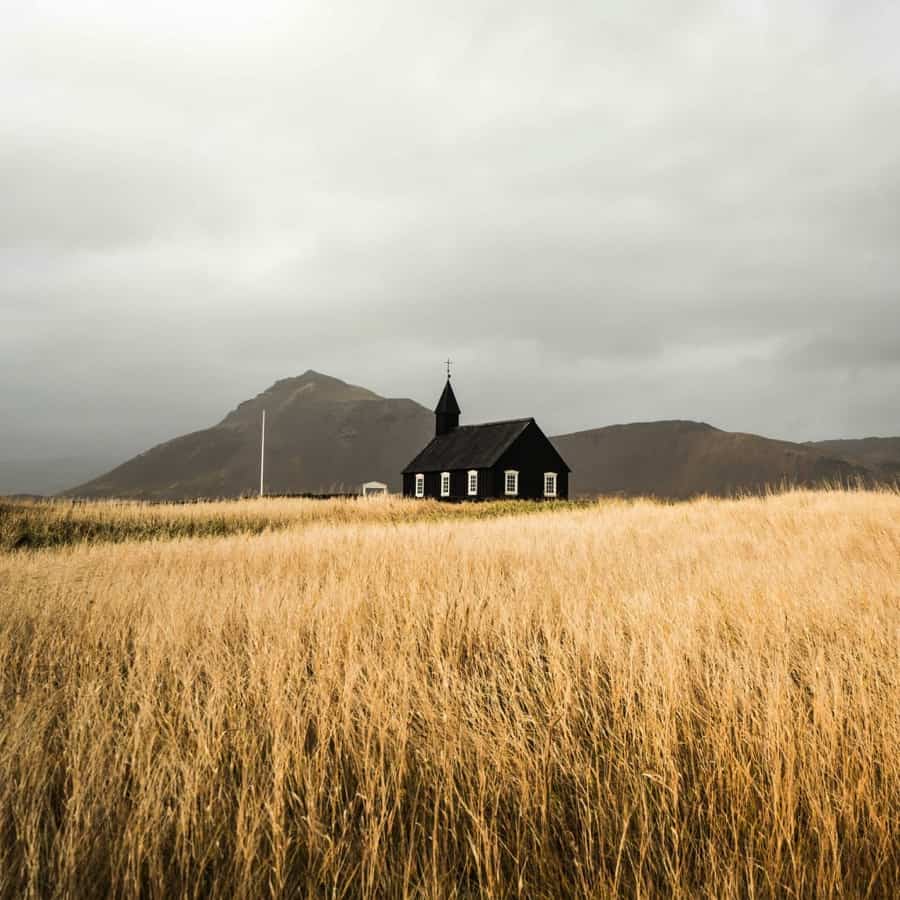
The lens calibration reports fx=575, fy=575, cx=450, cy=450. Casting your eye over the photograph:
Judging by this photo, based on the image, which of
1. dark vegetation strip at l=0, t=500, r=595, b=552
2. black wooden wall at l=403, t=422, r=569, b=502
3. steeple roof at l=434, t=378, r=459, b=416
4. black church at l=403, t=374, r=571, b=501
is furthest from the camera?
steeple roof at l=434, t=378, r=459, b=416

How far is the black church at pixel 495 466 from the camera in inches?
1476

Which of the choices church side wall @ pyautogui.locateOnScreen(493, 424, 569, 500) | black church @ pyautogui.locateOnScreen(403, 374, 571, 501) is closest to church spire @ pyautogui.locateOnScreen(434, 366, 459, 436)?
black church @ pyautogui.locateOnScreen(403, 374, 571, 501)

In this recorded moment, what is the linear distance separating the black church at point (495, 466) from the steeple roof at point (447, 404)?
105 inches

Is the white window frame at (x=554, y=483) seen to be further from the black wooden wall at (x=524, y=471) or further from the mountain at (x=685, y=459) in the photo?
the mountain at (x=685, y=459)

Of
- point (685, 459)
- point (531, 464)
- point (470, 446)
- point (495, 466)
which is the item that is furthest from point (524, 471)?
point (685, 459)

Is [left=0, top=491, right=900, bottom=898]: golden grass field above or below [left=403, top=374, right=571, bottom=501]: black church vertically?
below

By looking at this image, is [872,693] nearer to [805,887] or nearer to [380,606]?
[805,887]

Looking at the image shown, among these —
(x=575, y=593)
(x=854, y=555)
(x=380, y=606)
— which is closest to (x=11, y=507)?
(x=380, y=606)

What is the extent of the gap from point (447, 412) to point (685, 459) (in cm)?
9483

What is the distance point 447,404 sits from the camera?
46.1m

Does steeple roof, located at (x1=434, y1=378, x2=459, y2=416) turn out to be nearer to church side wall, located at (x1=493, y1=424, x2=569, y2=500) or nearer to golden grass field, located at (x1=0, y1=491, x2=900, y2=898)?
church side wall, located at (x1=493, y1=424, x2=569, y2=500)

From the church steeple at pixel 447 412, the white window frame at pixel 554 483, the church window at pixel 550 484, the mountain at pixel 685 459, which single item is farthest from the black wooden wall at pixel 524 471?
the mountain at pixel 685 459

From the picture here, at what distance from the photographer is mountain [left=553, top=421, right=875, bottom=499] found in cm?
10719

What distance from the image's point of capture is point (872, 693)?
2.82 metres
